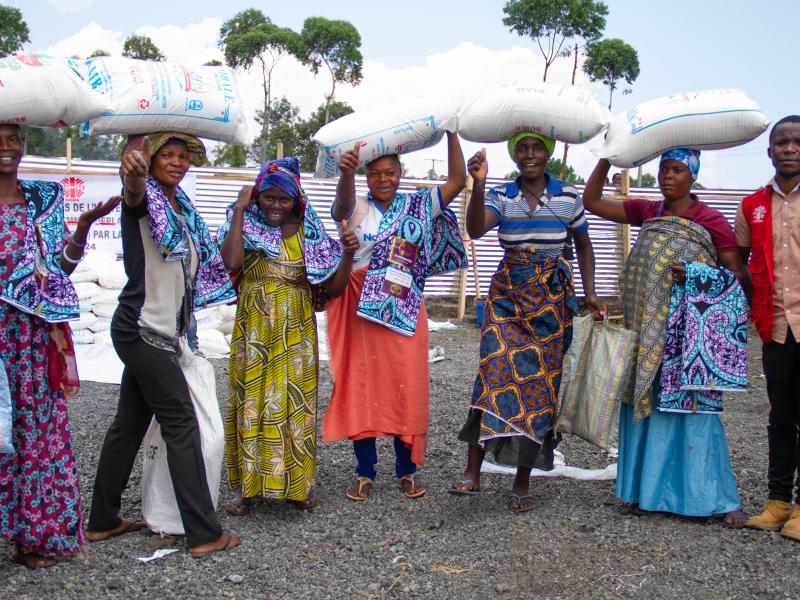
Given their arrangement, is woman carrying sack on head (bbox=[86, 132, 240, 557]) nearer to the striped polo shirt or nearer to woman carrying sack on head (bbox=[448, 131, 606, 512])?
woman carrying sack on head (bbox=[448, 131, 606, 512])

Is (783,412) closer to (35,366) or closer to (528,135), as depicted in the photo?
(528,135)

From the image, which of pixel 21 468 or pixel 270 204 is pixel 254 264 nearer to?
pixel 270 204

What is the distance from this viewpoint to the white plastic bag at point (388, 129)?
3.96m

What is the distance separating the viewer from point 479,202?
394 centimetres

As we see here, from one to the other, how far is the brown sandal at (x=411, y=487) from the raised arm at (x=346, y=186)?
1440mm

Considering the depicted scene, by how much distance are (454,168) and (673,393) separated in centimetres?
159

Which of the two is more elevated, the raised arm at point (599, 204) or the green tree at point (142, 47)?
the green tree at point (142, 47)

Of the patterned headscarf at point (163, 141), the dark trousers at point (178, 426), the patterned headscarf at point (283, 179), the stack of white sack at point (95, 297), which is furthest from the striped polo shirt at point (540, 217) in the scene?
the stack of white sack at point (95, 297)

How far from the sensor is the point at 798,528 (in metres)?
3.69

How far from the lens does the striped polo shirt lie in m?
4.07

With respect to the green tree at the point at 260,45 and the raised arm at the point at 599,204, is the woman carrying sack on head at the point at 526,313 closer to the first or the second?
the raised arm at the point at 599,204

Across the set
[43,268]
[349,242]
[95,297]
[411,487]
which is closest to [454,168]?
[349,242]

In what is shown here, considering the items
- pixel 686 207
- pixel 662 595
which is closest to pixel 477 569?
pixel 662 595

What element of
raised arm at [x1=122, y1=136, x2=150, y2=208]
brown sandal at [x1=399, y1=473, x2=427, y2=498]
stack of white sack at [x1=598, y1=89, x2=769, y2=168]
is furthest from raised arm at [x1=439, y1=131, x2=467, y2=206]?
raised arm at [x1=122, y1=136, x2=150, y2=208]
